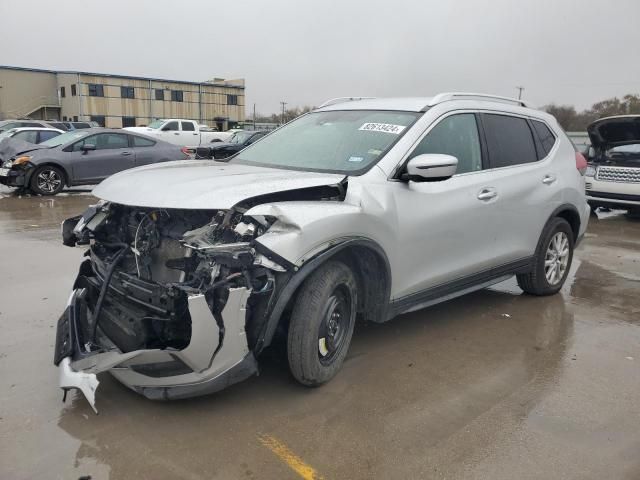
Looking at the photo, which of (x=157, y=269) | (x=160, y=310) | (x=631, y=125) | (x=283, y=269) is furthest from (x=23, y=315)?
(x=631, y=125)

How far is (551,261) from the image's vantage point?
5.39 meters

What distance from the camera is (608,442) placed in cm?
Result: 298

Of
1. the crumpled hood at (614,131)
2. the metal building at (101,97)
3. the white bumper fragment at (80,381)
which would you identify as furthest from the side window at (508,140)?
the metal building at (101,97)

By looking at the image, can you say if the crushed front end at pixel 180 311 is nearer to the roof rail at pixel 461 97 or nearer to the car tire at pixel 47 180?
the roof rail at pixel 461 97

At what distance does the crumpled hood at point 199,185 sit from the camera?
9.64ft

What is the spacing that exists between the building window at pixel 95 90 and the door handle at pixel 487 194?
57.0 meters

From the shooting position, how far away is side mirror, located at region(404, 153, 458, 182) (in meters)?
3.52

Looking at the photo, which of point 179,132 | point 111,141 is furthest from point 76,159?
point 179,132

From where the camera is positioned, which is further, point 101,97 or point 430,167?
point 101,97

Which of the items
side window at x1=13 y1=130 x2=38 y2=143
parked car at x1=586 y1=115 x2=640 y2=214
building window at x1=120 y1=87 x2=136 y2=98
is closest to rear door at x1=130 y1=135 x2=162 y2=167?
side window at x1=13 y1=130 x2=38 y2=143

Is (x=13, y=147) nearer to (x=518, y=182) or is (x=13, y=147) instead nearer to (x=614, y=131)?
(x=518, y=182)

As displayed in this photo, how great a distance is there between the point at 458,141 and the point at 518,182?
81 cm

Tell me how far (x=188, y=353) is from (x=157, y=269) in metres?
0.67

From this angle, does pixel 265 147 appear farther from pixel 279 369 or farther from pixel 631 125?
pixel 631 125
